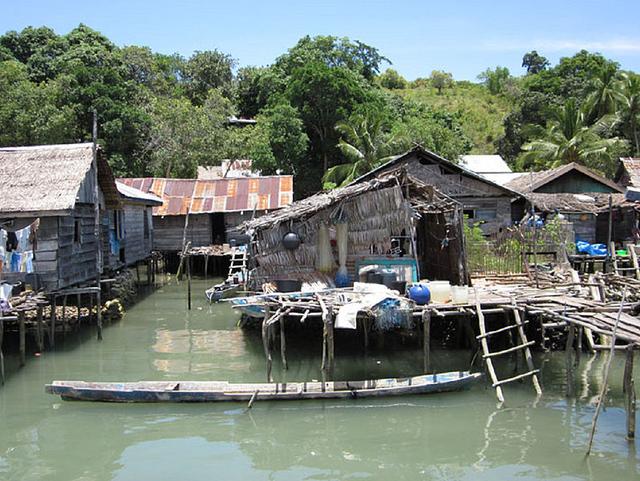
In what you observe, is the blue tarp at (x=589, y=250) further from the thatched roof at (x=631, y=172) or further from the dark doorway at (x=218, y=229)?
the dark doorway at (x=218, y=229)

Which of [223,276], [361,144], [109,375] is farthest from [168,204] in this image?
[109,375]

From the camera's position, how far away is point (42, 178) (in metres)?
15.6

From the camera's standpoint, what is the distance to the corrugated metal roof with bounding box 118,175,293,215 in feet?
91.9

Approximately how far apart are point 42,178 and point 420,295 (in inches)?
384

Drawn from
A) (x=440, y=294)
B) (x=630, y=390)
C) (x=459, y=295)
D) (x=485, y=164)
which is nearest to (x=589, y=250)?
(x=459, y=295)

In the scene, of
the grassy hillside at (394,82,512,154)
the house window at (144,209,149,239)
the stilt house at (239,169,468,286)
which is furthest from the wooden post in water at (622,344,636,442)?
the grassy hillside at (394,82,512,154)

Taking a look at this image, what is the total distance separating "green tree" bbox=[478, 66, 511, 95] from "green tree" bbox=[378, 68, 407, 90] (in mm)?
8271

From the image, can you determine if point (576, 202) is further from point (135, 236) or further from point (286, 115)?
point (135, 236)

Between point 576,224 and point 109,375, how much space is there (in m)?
19.4

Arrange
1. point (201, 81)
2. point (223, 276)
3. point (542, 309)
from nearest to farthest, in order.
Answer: point (542, 309), point (223, 276), point (201, 81)

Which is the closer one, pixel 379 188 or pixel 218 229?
pixel 379 188

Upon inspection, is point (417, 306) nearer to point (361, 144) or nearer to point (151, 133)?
point (361, 144)

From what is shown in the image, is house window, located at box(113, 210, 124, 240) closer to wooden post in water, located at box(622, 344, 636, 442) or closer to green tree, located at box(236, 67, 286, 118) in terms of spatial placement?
wooden post in water, located at box(622, 344, 636, 442)

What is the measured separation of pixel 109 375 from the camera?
44.5 ft
